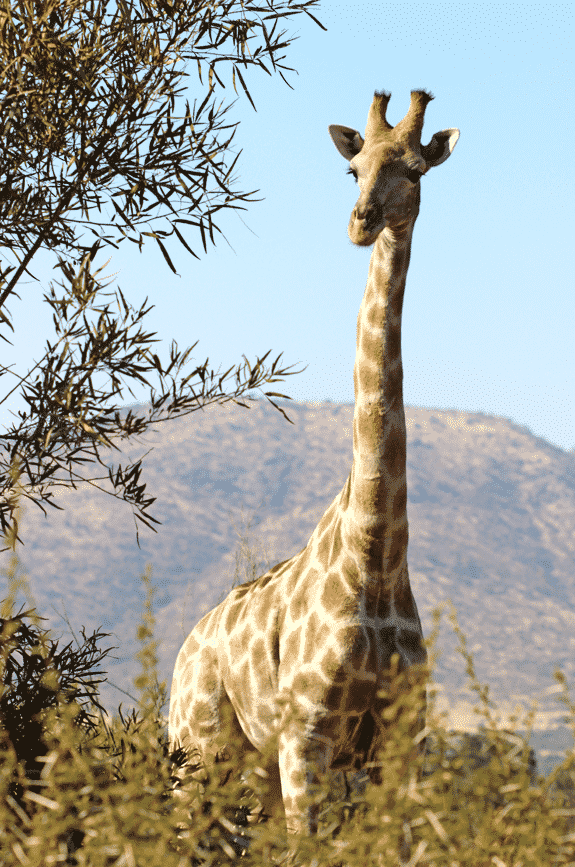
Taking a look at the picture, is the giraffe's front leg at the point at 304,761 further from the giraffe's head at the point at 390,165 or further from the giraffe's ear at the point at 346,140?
the giraffe's ear at the point at 346,140

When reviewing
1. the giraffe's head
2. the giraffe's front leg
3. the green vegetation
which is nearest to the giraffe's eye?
the giraffe's head

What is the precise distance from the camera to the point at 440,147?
5387 mm

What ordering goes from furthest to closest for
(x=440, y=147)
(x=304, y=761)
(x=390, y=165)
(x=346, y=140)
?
(x=346, y=140) < (x=440, y=147) < (x=390, y=165) < (x=304, y=761)

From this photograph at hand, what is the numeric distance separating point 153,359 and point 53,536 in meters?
190

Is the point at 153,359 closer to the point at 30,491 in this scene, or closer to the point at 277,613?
the point at 30,491

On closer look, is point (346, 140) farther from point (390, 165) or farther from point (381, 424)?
point (381, 424)

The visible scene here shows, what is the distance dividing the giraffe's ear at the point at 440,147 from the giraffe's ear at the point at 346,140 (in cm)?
52

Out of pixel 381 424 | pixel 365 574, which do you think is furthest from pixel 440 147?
pixel 365 574

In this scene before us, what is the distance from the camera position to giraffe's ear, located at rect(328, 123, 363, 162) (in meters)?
5.62

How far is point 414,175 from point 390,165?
0.19 m

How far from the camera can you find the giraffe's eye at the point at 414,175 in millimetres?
Answer: 4965

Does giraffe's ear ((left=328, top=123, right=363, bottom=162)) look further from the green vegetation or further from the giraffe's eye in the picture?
the green vegetation

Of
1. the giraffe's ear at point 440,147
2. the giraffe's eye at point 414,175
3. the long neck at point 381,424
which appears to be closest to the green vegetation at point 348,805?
the long neck at point 381,424

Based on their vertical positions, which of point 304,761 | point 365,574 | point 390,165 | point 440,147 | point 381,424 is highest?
point 440,147
